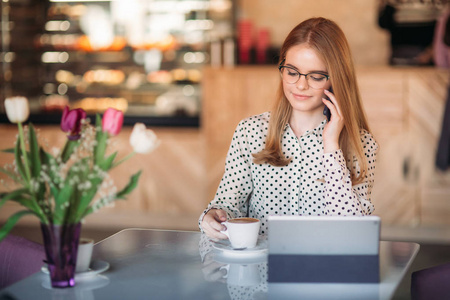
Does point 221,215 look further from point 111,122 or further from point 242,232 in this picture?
point 111,122

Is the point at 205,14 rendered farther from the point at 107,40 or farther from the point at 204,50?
the point at 107,40

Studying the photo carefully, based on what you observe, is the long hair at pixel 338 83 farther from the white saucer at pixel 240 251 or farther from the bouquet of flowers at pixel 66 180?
the bouquet of flowers at pixel 66 180

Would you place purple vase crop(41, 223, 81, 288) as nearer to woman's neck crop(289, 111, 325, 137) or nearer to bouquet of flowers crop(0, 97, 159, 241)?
bouquet of flowers crop(0, 97, 159, 241)

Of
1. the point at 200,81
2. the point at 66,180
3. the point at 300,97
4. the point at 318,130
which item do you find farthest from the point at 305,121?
the point at 200,81

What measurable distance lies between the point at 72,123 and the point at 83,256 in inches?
12.8

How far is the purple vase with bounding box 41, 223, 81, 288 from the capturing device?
1491 millimetres

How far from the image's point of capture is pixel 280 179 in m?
2.21

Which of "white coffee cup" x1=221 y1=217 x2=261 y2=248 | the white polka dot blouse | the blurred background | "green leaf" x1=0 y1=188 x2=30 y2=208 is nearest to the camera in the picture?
"green leaf" x1=0 y1=188 x2=30 y2=208

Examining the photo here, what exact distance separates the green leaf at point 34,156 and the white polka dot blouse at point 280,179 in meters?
0.76

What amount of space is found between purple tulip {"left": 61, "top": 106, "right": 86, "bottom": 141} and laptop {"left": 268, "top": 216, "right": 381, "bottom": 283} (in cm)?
48

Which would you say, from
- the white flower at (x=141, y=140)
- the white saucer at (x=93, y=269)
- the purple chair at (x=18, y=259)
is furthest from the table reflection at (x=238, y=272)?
the purple chair at (x=18, y=259)

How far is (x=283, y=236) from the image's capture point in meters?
1.57

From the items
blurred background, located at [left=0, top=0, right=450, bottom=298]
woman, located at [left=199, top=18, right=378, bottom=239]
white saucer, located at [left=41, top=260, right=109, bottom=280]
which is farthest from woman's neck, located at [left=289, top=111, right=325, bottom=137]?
blurred background, located at [left=0, top=0, right=450, bottom=298]

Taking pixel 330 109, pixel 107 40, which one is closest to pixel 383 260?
pixel 330 109
